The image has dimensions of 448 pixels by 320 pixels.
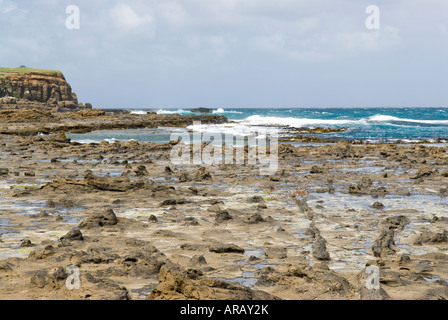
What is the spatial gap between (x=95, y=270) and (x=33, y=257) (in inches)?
43.8

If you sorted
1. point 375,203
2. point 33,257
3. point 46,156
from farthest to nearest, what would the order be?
point 46,156 < point 375,203 < point 33,257

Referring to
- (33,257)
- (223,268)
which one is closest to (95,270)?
(33,257)

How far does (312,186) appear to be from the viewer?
570 inches

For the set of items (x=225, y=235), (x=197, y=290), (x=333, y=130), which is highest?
(x=333, y=130)

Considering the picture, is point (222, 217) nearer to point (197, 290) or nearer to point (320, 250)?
point (320, 250)

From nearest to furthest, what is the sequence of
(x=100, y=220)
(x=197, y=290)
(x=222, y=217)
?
(x=197, y=290)
(x=100, y=220)
(x=222, y=217)

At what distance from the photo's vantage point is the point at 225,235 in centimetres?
845

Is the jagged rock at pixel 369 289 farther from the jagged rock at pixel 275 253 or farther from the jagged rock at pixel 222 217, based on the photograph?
the jagged rock at pixel 222 217

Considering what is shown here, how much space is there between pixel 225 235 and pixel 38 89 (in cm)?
9987

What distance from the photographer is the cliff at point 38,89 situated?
314ft
